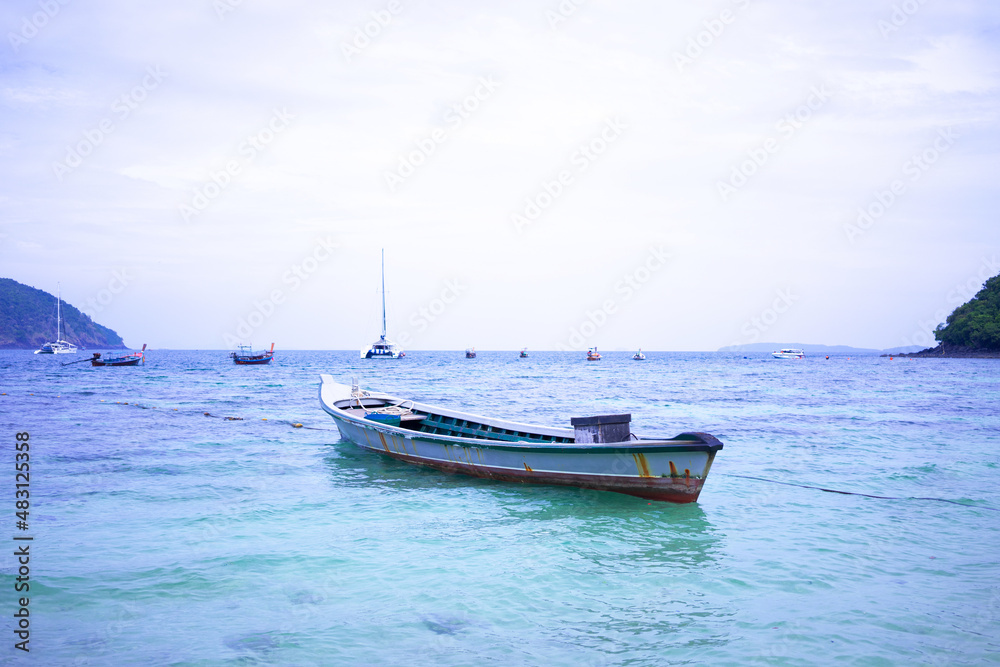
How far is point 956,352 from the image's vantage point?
391ft

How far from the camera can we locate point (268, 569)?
891 centimetres

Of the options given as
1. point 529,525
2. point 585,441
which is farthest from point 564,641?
point 585,441

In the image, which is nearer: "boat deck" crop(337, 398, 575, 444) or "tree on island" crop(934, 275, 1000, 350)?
"boat deck" crop(337, 398, 575, 444)

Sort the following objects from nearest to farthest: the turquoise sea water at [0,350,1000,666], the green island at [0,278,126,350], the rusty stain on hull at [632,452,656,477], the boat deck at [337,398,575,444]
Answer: the turquoise sea water at [0,350,1000,666], the rusty stain on hull at [632,452,656,477], the boat deck at [337,398,575,444], the green island at [0,278,126,350]

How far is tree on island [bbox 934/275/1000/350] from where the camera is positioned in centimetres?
10781

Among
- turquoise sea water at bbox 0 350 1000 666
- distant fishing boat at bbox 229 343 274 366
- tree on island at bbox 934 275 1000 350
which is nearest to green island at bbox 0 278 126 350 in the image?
distant fishing boat at bbox 229 343 274 366

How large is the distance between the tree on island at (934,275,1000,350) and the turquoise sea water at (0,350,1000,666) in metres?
112

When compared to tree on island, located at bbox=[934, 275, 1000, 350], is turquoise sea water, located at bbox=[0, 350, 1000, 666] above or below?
below

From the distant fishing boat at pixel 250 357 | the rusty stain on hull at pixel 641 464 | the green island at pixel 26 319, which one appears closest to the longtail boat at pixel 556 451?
the rusty stain on hull at pixel 641 464

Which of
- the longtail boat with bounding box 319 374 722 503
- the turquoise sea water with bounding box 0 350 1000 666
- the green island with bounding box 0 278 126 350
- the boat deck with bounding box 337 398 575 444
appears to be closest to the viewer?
the turquoise sea water with bounding box 0 350 1000 666

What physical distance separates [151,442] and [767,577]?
65.6 feet

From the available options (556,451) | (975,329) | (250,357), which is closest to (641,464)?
(556,451)

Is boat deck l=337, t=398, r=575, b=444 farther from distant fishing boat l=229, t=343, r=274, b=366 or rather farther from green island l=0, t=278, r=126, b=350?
green island l=0, t=278, r=126, b=350

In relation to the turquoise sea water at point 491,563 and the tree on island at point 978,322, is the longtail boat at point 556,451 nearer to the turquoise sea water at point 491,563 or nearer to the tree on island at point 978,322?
the turquoise sea water at point 491,563
